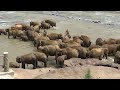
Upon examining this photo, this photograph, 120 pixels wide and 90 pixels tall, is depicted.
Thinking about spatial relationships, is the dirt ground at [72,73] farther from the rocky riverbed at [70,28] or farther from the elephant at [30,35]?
the elephant at [30,35]

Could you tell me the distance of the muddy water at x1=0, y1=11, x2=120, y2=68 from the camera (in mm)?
15031

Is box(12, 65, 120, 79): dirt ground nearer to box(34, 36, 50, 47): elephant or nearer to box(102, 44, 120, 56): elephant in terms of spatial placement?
box(102, 44, 120, 56): elephant

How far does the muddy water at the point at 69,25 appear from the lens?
49.3ft

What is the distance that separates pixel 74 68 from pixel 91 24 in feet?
39.0

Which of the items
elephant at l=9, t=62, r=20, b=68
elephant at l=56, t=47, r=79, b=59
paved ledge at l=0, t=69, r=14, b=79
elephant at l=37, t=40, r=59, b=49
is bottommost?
elephant at l=9, t=62, r=20, b=68

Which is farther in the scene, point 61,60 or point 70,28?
point 70,28

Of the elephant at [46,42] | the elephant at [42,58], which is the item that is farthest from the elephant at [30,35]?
the elephant at [42,58]

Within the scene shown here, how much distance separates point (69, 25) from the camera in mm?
21156

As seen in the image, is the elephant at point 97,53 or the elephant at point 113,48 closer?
the elephant at point 97,53

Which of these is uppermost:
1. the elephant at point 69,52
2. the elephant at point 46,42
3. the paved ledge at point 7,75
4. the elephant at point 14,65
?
the elephant at point 46,42

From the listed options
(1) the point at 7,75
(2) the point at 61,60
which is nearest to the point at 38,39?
(2) the point at 61,60

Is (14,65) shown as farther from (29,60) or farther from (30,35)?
(30,35)

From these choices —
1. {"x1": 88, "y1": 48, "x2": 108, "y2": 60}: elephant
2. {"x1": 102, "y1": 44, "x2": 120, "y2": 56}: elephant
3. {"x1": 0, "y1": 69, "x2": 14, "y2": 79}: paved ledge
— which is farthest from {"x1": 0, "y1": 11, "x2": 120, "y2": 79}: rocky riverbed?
{"x1": 102, "y1": 44, "x2": 120, "y2": 56}: elephant
